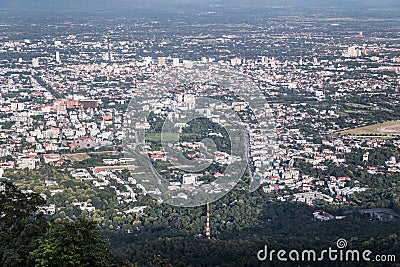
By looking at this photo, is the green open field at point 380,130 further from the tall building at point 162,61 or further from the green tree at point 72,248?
the green tree at point 72,248

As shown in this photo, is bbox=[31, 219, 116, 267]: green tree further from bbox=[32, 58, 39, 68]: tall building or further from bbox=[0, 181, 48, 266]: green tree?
bbox=[32, 58, 39, 68]: tall building

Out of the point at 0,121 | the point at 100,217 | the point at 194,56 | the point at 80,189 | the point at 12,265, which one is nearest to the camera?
the point at 12,265

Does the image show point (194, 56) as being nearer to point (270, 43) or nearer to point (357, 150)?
point (270, 43)

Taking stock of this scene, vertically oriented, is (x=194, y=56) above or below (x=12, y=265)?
below

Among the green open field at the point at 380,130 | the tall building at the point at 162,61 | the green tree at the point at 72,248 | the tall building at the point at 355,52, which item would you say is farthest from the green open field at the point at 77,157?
the tall building at the point at 355,52

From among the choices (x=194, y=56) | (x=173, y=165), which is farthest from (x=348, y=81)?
(x=173, y=165)

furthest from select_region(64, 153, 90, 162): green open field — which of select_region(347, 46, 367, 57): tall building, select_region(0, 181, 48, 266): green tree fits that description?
select_region(347, 46, 367, 57): tall building
